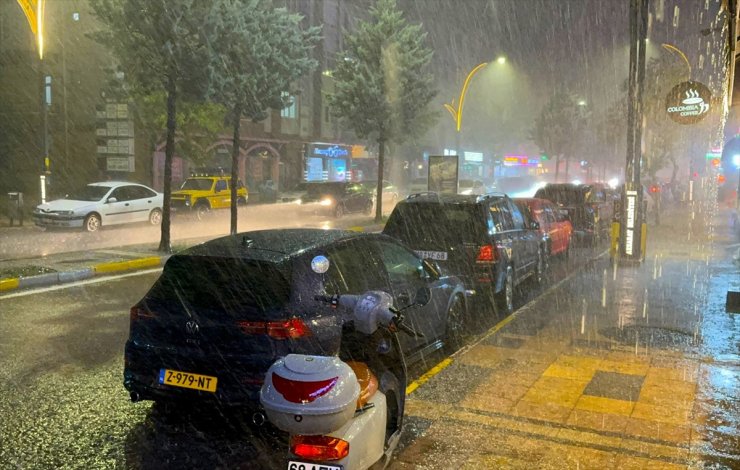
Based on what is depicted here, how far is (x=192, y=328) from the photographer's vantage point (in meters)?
4.80

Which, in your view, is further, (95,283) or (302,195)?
(302,195)

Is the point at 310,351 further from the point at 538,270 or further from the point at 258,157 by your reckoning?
the point at 258,157

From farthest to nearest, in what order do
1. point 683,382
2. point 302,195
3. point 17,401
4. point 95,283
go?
point 302,195 < point 95,283 < point 683,382 < point 17,401

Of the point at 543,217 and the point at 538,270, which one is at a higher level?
the point at 543,217

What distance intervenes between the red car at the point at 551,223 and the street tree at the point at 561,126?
1779 inches

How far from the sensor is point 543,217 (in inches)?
591

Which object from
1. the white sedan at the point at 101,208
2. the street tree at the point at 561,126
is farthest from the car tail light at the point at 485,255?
the street tree at the point at 561,126

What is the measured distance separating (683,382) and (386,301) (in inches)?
163

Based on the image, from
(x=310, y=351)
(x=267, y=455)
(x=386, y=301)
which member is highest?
(x=386, y=301)

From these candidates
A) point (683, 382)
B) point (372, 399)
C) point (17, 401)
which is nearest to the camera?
point (372, 399)

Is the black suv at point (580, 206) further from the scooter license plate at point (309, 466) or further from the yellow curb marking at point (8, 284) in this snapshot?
the scooter license plate at point (309, 466)

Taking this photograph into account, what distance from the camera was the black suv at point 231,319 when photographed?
4703 mm

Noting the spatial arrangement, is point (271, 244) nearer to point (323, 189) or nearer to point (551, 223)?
point (551, 223)

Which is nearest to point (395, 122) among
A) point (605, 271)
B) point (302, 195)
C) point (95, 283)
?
point (302, 195)
